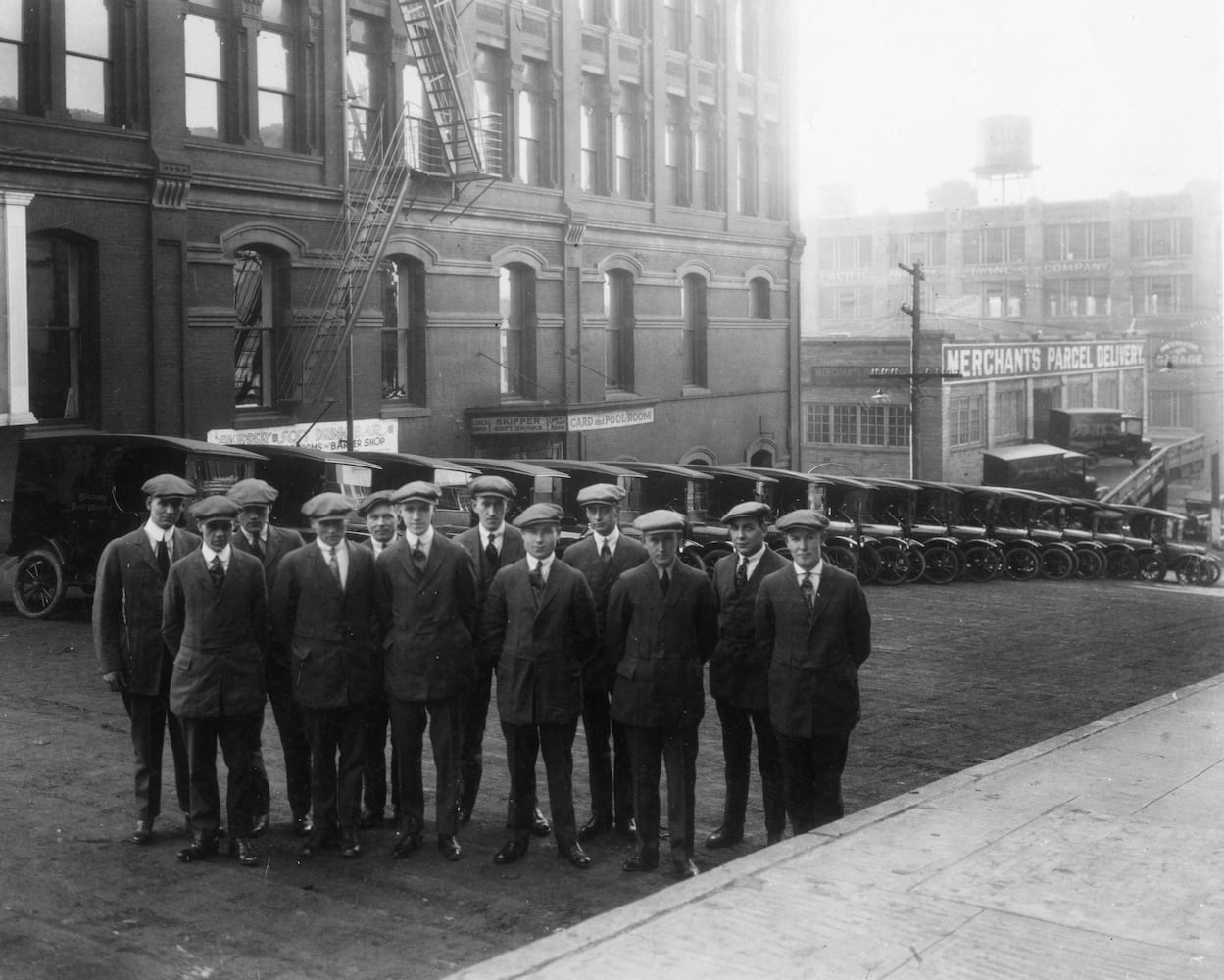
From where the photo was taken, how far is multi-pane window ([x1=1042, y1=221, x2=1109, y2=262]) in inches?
2466

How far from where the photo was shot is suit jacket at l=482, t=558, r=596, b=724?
7734mm

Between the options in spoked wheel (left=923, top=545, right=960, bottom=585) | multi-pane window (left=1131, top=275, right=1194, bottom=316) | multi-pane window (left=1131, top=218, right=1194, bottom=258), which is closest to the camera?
spoked wheel (left=923, top=545, right=960, bottom=585)

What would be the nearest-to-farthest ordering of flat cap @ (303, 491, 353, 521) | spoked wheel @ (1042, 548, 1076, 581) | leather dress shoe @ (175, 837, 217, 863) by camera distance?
1. leather dress shoe @ (175, 837, 217, 863)
2. flat cap @ (303, 491, 353, 521)
3. spoked wheel @ (1042, 548, 1076, 581)

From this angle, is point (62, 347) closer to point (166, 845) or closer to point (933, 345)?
point (166, 845)

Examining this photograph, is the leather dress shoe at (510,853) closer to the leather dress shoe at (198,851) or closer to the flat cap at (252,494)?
the leather dress shoe at (198,851)

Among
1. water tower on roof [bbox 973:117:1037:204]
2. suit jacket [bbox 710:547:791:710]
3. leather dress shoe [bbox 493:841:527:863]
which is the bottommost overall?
leather dress shoe [bbox 493:841:527:863]

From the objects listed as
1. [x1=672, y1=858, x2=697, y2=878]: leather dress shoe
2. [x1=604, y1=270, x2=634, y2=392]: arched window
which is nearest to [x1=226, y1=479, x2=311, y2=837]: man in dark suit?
[x1=672, y1=858, x2=697, y2=878]: leather dress shoe

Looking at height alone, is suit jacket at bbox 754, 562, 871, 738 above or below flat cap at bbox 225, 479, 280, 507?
below

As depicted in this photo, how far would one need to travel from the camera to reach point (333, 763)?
25.9 feet

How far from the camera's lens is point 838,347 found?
47719mm

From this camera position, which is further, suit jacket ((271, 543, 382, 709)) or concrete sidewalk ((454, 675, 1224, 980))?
suit jacket ((271, 543, 382, 709))

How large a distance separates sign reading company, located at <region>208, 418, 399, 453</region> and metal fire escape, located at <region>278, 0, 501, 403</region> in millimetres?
618

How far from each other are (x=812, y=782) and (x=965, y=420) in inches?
1575

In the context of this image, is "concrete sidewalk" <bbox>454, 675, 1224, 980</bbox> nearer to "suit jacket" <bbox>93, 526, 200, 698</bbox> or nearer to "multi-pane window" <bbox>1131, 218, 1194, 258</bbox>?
"suit jacket" <bbox>93, 526, 200, 698</bbox>
